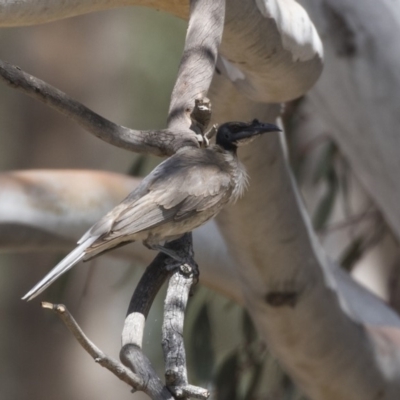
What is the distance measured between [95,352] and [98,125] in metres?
0.38

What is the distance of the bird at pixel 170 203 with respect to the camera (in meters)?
1.18

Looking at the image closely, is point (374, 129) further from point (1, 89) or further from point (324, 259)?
point (1, 89)

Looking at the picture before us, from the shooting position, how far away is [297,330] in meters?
2.32

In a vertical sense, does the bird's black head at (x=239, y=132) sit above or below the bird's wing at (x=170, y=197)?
above

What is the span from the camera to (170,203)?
122 centimetres

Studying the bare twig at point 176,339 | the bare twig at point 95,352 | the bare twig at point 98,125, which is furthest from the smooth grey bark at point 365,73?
the bare twig at point 95,352

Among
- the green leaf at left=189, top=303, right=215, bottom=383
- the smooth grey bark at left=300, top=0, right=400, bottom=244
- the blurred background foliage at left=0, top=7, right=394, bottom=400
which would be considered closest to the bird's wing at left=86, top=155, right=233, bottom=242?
the smooth grey bark at left=300, top=0, right=400, bottom=244

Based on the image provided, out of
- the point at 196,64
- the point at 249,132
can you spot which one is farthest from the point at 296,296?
the point at 196,64

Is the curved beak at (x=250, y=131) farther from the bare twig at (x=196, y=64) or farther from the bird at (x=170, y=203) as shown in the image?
the bare twig at (x=196, y=64)

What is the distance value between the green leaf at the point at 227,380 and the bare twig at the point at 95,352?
233cm

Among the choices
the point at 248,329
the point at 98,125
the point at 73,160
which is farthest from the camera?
the point at 73,160

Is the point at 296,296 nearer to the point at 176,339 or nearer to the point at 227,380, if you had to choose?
the point at 227,380

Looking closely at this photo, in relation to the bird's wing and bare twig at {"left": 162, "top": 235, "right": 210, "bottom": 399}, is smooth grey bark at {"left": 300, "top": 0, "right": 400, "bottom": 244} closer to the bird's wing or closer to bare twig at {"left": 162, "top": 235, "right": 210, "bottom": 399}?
the bird's wing


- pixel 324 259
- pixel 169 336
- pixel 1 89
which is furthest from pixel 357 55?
pixel 1 89
